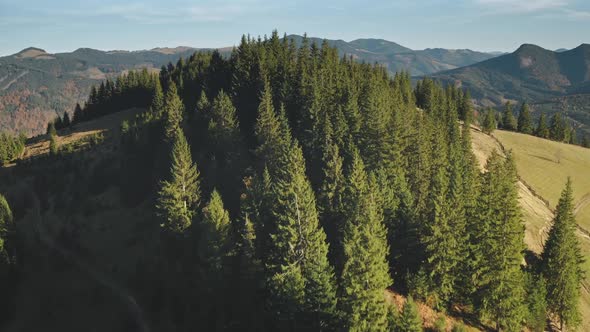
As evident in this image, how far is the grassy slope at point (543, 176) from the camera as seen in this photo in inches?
2687

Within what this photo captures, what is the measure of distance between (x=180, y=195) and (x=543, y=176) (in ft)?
289

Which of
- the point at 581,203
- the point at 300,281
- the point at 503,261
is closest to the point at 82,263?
the point at 300,281

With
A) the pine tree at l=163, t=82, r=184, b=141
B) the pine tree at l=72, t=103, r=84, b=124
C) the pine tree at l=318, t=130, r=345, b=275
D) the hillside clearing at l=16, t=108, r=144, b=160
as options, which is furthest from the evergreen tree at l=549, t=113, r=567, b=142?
the pine tree at l=72, t=103, r=84, b=124

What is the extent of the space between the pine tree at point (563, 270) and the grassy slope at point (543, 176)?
321 inches

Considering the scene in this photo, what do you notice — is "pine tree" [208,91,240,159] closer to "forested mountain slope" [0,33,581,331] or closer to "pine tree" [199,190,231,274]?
"forested mountain slope" [0,33,581,331]

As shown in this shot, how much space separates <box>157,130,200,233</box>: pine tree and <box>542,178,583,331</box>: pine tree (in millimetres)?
44378

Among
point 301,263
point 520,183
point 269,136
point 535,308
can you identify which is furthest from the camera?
point 520,183

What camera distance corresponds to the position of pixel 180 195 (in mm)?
52906

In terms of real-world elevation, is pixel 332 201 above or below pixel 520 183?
above

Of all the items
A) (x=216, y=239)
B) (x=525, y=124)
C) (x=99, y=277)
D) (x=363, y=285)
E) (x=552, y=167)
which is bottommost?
(x=99, y=277)

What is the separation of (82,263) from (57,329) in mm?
12917

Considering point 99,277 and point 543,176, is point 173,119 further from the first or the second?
point 543,176

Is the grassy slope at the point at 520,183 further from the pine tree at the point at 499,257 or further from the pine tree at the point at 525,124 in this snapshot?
the pine tree at the point at 525,124

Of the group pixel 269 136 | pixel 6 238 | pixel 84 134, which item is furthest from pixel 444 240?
pixel 84 134
